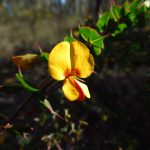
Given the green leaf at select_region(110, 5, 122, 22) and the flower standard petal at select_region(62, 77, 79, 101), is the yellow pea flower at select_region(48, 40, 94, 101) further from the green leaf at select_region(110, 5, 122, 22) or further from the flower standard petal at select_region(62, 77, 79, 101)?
the green leaf at select_region(110, 5, 122, 22)

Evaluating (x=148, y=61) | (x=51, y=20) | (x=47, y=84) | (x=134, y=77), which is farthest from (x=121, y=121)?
(x=51, y=20)

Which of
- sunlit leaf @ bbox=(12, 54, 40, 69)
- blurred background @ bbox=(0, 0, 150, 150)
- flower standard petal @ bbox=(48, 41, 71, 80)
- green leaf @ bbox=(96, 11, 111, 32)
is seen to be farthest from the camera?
blurred background @ bbox=(0, 0, 150, 150)

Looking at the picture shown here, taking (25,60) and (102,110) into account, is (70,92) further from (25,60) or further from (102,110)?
(102,110)

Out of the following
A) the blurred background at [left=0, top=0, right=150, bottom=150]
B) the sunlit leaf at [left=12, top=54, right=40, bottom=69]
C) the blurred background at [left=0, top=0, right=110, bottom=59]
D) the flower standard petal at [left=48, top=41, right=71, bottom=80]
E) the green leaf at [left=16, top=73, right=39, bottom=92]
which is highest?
the flower standard petal at [left=48, top=41, right=71, bottom=80]

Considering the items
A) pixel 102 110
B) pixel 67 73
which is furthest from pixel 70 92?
pixel 102 110

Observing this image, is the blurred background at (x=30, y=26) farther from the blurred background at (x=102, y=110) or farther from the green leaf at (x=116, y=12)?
the green leaf at (x=116, y=12)

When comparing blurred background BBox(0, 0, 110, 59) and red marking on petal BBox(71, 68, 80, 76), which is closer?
red marking on petal BBox(71, 68, 80, 76)

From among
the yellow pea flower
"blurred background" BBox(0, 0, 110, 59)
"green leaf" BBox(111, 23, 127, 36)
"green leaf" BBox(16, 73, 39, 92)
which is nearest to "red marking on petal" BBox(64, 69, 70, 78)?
the yellow pea flower
